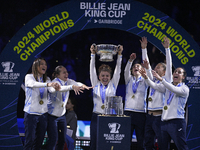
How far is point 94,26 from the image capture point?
16.3ft

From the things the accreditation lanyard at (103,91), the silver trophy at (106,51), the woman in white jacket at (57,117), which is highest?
the silver trophy at (106,51)

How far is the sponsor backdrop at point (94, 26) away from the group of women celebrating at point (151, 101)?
0.64 metres

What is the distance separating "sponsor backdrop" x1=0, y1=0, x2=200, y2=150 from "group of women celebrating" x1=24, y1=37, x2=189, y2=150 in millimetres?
700

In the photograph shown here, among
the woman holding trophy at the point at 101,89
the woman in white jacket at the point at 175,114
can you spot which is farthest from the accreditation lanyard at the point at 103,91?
the woman in white jacket at the point at 175,114

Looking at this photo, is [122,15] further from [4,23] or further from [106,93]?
[4,23]

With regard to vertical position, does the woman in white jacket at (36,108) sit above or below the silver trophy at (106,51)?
below

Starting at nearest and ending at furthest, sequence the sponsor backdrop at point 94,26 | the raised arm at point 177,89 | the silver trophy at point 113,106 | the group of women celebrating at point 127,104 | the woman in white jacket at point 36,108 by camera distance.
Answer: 1. the silver trophy at point 113,106
2. the raised arm at point 177,89
3. the group of women celebrating at point 127,104
4. the woman in white jacket at point 36,108
5. the sponsor backdrop at point 94,26

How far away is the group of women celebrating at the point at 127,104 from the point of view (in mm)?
3803

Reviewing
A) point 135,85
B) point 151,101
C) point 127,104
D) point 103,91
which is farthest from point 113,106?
point 151,101

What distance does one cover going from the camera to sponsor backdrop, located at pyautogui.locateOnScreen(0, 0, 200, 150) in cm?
488

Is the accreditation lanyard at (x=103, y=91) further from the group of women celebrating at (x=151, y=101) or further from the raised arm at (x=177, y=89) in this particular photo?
the raised arm at (x=177, y=89)

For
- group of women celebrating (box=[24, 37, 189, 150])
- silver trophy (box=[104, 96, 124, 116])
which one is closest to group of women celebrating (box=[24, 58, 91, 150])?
group of women celebrating (box=[24, 37, 189, 150])

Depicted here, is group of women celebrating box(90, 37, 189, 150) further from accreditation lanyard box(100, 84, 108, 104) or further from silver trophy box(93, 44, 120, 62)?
silver trophy box(93, 44, 120, 62)

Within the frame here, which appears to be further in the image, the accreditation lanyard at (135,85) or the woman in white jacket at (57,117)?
the accreditation lanyard at (135,85)
